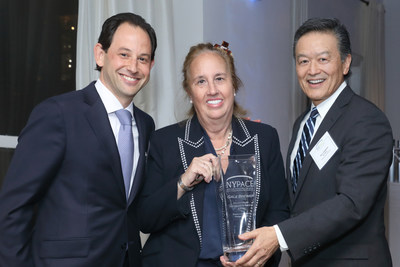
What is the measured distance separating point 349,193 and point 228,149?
64 cm

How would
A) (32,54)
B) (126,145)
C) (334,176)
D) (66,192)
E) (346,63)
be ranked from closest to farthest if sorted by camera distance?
(66,192), (334,176), (126,145), (346,63), (32,54)

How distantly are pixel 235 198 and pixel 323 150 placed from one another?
0.46 meters

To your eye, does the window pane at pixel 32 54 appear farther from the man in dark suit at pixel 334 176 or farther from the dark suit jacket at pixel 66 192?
the man in dark suit at pixel 334 176

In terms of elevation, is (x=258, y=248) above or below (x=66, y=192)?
below

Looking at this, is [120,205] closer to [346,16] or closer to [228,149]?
[228,149]

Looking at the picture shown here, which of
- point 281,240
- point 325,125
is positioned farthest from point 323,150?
point 281,240

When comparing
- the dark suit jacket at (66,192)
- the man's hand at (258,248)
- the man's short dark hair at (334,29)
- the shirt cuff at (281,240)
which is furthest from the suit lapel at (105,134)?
the man's short dark hair at (334,29)

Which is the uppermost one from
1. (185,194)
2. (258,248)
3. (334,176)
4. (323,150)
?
(323,150)

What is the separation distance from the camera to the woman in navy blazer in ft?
6.79

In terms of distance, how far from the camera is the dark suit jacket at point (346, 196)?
1.85m

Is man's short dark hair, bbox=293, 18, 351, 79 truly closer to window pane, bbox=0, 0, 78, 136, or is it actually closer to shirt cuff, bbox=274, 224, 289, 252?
shirt cuff, bbox=274, 224, 289, 252

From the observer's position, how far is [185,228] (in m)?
2.11

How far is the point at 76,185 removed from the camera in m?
1.85

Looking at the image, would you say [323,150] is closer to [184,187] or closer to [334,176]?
[334,176]
